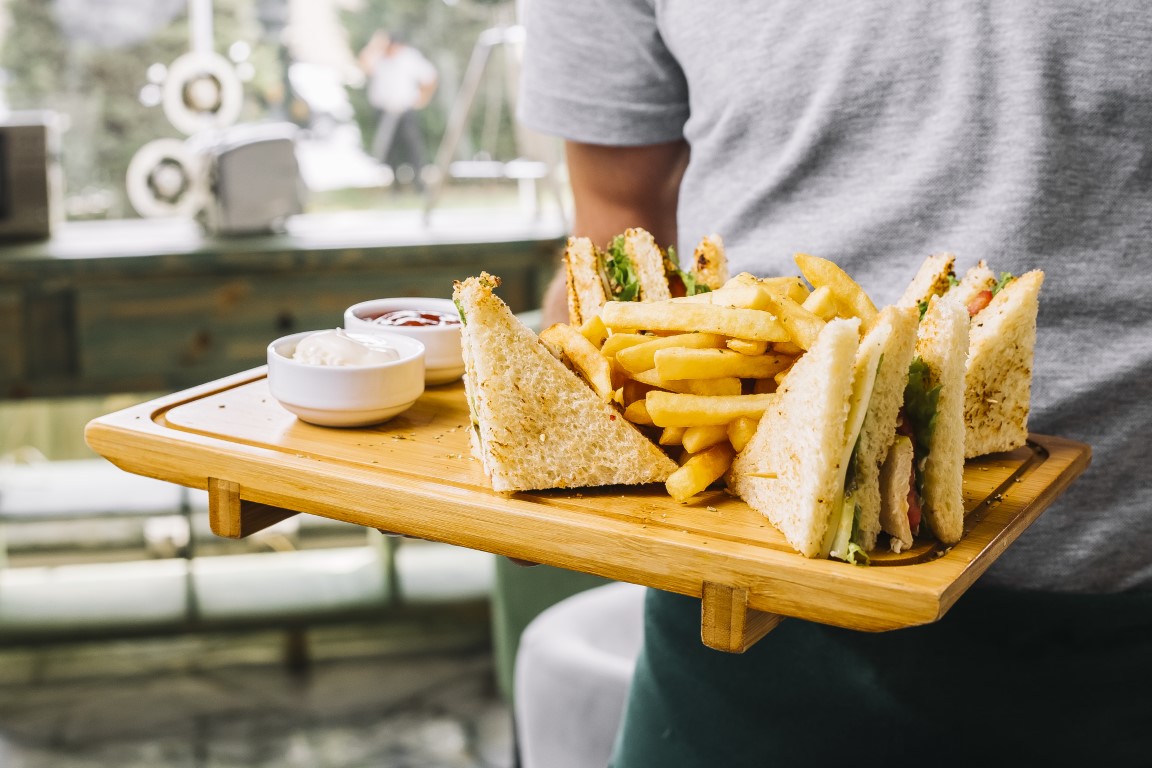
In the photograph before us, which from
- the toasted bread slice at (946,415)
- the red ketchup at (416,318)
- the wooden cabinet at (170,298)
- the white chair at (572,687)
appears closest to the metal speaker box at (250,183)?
the wooden cabinet at (170,298)

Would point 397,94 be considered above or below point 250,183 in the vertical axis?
above

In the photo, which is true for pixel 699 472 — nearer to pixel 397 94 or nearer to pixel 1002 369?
pixel 1002 369

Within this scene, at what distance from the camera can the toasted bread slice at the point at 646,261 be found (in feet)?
5.52

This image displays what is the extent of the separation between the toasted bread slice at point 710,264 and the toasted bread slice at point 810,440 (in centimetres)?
39

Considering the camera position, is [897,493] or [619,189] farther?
[619,189]

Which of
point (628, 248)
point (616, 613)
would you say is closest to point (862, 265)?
point (628, 248)

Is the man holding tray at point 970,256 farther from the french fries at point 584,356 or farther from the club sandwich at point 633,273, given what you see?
the french fries at point 584,356

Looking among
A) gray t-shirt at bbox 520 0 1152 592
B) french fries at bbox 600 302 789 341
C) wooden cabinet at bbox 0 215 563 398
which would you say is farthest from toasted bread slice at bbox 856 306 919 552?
wooden cabinet at bbox 0 215 563 398

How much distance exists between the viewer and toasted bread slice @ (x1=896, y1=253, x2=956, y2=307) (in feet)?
4.86

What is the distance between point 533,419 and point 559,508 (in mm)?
145

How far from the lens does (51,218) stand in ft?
15.0

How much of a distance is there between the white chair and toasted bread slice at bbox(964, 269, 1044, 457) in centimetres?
165

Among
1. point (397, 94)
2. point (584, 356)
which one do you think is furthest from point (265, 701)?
point (584, 356)

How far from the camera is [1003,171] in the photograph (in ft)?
5.21
